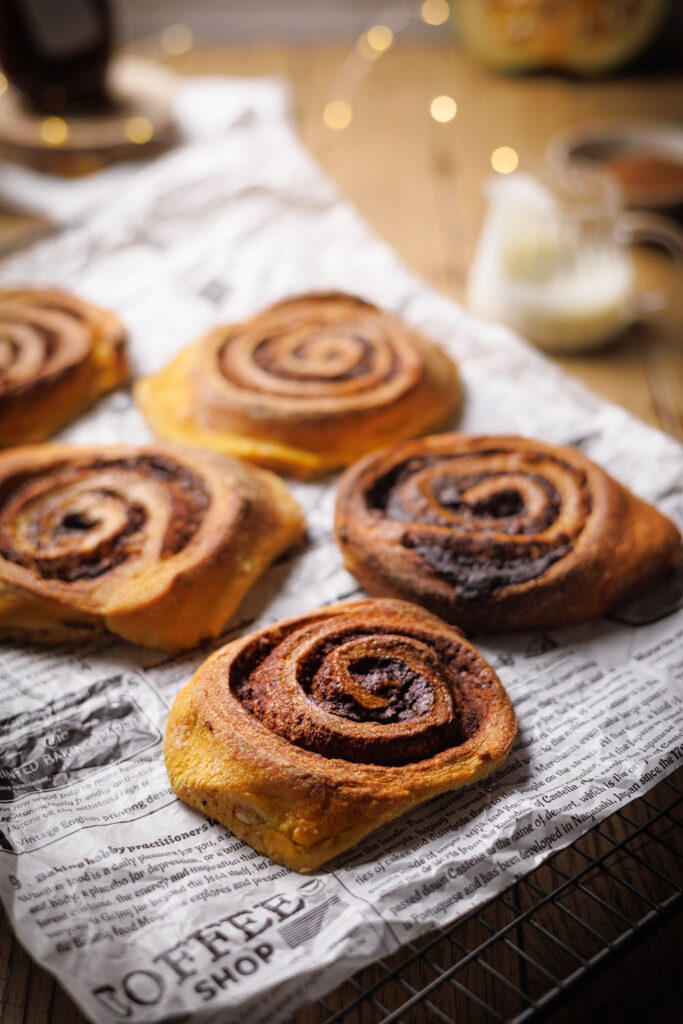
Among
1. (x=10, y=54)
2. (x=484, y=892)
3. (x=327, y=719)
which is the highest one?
(x=10, y=54)

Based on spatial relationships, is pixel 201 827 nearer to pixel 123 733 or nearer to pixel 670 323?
pixel 123 733

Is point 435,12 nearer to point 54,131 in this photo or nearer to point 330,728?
point 54,131

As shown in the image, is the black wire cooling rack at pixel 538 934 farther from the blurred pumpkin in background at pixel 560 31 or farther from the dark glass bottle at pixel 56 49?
the blurred pumpkin in background at pixel 560 31

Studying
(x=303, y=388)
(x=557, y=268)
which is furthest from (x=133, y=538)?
(x=557, y=268)

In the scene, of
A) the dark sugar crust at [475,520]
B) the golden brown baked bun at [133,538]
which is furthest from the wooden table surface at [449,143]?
the golden brown baked bun at [133,538]

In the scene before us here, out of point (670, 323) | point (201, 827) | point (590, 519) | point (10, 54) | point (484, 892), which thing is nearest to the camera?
point (484, 892)

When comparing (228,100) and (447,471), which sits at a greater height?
(228,100)

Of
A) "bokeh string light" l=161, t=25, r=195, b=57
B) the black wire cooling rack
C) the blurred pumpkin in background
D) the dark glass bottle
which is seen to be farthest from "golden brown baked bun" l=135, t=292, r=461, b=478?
"bokeh string light" l=161, t=25, r=195, b=57

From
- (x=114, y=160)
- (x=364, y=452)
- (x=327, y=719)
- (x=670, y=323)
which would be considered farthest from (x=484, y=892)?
(x=114, y=160)
